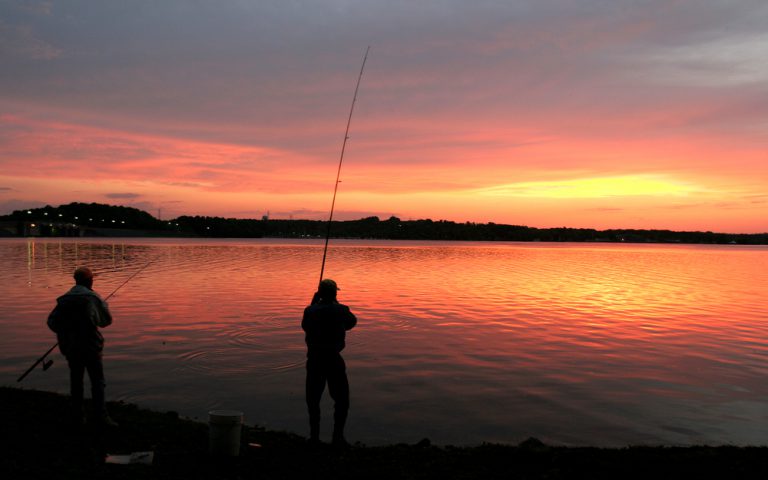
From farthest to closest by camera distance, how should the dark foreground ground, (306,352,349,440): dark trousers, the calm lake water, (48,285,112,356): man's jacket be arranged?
1. the calm lake water
2. (306,352,349,440): dark trousers
3. (48,285,112,356): man's jacket
4. the dark foreground ground

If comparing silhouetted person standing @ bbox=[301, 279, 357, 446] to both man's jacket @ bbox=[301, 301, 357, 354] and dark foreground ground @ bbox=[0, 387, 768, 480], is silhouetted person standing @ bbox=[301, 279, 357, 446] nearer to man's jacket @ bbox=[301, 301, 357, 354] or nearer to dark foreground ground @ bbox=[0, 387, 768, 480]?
man's jacket @ bbox=[301, 301, 357, 354]

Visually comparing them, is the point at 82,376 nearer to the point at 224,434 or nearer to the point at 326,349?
the point at 224,434

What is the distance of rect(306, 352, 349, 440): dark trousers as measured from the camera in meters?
7.79

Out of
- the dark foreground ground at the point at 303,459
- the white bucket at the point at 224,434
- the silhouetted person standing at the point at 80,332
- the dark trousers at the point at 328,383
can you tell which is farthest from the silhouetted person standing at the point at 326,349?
the silhouetted person standing at the point at 80,332

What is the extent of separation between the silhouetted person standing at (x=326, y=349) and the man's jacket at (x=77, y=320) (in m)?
2.70

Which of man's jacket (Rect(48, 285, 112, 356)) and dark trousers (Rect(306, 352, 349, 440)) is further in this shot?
dark trousers (Rect(306, 352, 349, 440))

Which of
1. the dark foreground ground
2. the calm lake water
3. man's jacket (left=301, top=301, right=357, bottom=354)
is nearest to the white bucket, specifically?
the dark foreground ground

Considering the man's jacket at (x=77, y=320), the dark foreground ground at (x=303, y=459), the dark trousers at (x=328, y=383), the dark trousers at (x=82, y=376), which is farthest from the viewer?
the dark trousers at (x=328, y=383)

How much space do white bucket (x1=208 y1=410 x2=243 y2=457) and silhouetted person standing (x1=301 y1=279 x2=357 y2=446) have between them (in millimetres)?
1120

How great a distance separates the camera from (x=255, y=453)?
7.33m

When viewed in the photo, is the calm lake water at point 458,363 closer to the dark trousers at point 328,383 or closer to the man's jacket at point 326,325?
the dark trousers at point 328,383

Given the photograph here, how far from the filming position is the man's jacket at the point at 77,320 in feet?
24.6

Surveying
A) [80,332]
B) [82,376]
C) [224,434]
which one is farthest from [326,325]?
[82,376]

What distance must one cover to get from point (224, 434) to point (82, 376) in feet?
7.77
